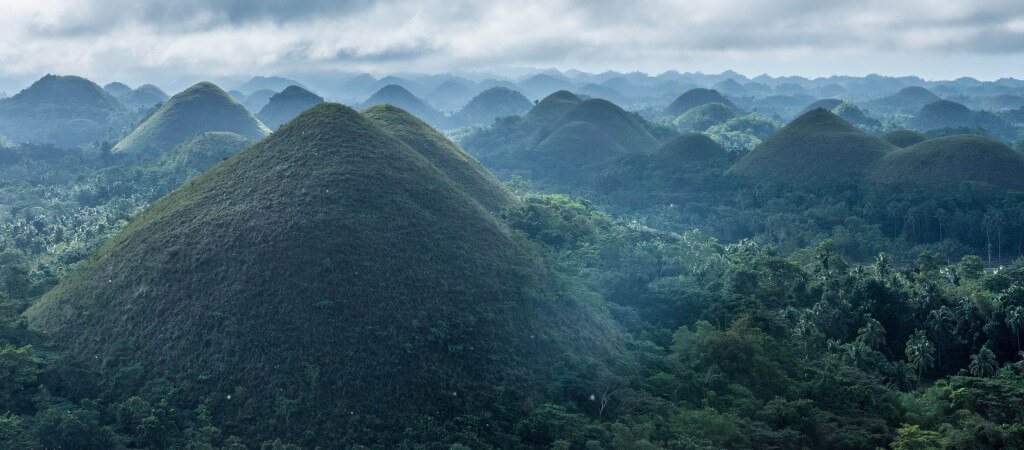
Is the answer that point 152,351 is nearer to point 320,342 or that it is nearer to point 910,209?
point 320,342

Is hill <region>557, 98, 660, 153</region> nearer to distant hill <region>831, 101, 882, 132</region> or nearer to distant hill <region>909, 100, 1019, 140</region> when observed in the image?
distant hill <region>831, 101, 882, 132</region>

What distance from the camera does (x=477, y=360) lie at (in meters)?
22.8

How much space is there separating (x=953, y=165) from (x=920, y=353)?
39.6 metres

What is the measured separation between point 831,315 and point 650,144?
227ft

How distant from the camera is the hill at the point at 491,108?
172125 mm

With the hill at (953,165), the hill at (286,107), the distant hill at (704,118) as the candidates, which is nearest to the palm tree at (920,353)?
the hill at (953,165)

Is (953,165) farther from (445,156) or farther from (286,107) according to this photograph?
(286,107)

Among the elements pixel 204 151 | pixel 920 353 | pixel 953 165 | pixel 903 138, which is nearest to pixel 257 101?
pixel 204 151

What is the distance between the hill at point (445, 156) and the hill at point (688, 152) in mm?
36992

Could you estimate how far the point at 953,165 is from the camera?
5606 centimetres

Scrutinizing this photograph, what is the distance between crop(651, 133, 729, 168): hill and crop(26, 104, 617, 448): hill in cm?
5008

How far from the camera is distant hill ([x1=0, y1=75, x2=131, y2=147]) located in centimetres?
11300

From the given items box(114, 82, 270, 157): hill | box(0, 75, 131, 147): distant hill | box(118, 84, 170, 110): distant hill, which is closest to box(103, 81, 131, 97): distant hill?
box(118, 84, 170, 110): distant hill

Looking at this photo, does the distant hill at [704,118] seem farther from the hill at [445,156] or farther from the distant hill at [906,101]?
the hill at [445,156]
